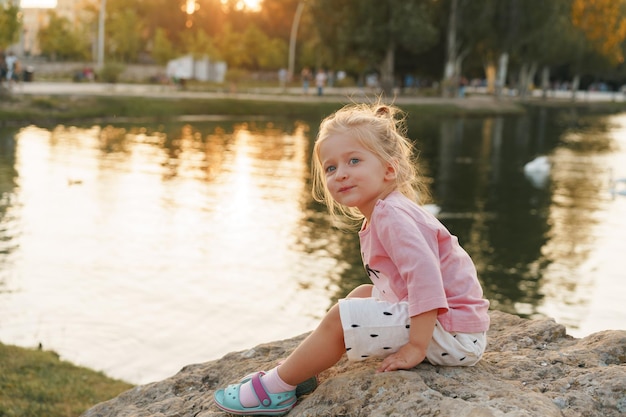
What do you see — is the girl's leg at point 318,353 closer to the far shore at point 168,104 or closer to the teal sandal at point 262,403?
the teal sandal at point 262,403

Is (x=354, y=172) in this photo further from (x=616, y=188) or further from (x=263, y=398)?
(x=616, y=188)

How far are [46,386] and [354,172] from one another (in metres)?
4.07

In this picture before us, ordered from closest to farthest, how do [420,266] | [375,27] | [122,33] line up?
[420,266] → [375,27] → [122,33]

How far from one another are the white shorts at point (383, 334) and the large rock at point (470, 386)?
0.10m

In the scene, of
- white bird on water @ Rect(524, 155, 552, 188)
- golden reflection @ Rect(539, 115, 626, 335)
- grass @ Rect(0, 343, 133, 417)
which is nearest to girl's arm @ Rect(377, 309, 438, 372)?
grass @ Rect(0, 343, 133, 417)

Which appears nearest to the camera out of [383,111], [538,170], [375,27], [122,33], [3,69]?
[383,111]

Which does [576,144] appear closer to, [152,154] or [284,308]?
[152,154]

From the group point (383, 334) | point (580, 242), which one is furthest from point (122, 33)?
point (383, 334)

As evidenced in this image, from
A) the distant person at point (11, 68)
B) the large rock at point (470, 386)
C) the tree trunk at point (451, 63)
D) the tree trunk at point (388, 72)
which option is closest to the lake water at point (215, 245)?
the large rock at point (470, 386)

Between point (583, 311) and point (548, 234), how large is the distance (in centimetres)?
494

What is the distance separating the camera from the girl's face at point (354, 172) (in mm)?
3582

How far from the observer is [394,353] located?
344 centimetres

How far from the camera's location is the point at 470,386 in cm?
331

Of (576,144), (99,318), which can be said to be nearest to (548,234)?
(99,318)
